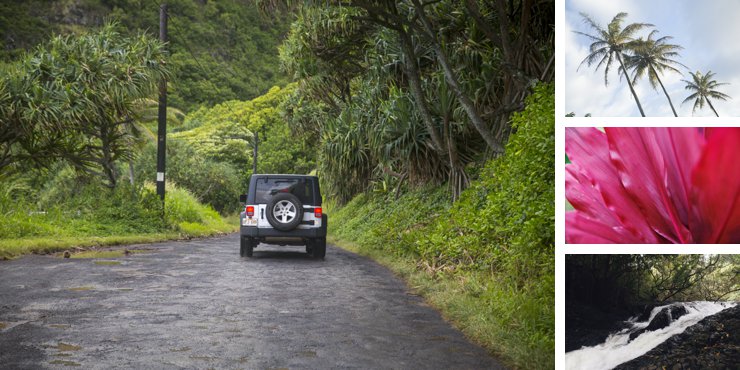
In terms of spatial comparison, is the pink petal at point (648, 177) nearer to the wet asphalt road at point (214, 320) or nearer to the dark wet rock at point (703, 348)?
the dark wet rock at point (703, 348)

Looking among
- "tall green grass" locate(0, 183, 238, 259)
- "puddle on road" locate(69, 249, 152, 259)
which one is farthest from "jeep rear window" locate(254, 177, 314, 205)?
"tall green grass" locate(0, 183, 238, 259)

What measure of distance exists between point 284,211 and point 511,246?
6.56m

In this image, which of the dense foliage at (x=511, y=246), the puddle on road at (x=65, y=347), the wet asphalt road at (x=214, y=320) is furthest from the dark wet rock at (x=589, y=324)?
the puddle on road at (x=65, y=347)

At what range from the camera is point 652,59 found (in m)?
3.12

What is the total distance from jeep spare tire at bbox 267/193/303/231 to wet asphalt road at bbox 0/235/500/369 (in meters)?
2.22

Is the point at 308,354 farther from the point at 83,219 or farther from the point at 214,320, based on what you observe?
the point at 83,219

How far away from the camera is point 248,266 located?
12.1m

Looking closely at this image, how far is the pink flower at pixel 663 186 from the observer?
2930 millimetres

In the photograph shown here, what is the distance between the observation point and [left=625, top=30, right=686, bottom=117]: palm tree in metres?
3.10

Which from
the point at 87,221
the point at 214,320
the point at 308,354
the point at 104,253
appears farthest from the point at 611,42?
the point at 87,221

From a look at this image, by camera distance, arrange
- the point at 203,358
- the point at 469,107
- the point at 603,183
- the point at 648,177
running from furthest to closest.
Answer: the point at 469,107 → the point at 203,358 → the point at 603,183 → the point at 648,177

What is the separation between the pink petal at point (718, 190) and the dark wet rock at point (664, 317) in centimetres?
45

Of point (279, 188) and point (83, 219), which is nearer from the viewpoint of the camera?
point (279, 188)

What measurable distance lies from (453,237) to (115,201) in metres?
11.9
